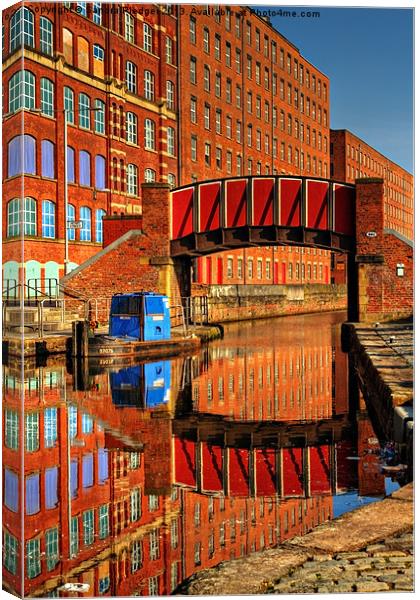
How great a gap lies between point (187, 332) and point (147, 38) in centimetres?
2004

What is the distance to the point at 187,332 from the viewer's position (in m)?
28.3

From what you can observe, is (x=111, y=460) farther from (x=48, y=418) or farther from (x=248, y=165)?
(x=248, y=165)

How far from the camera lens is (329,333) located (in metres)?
36.6

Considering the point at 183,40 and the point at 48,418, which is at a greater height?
the point at 183,40

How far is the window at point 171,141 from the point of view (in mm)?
45469

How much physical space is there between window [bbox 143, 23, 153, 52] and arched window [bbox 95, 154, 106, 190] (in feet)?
21.4

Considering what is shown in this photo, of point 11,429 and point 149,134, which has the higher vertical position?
point 149,134

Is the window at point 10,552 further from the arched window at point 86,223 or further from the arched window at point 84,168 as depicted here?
the arched window at point 84,168

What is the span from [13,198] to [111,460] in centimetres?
2182

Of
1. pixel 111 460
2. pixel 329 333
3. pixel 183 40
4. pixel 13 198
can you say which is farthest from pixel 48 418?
pixel 183 40

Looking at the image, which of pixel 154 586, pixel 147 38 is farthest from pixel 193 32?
pixel 154 586

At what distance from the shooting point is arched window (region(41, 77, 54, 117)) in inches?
1363

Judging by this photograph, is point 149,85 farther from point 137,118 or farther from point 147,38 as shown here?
point 147,38

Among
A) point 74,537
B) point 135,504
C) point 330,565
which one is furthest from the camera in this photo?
point 135,504
